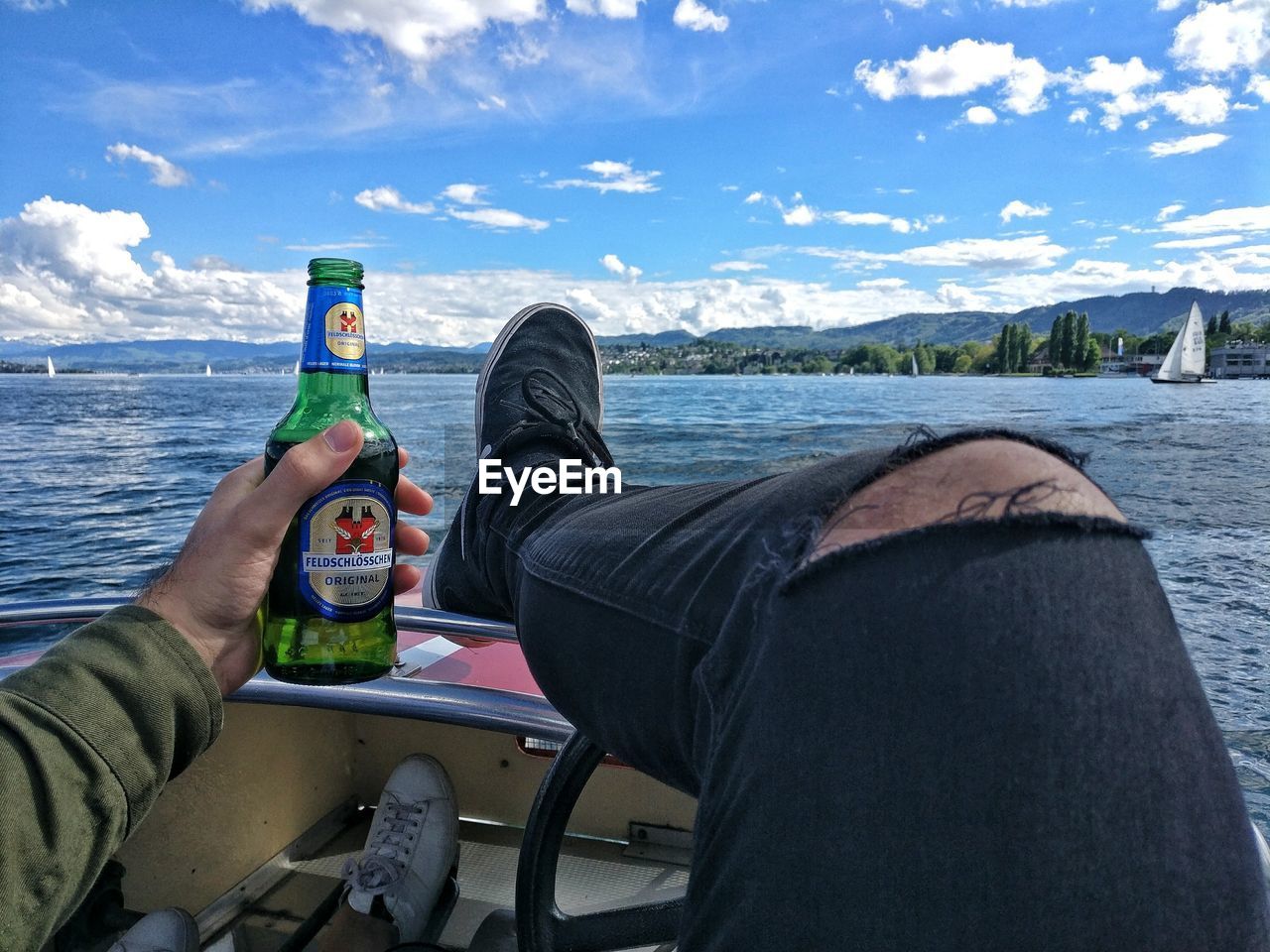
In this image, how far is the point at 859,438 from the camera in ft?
52.3

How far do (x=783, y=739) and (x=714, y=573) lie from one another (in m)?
0.15

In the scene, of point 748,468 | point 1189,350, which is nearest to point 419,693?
point 748,468

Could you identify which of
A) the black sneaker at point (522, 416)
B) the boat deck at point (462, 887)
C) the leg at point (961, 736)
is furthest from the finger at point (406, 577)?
the boat deck at point (462, 887)

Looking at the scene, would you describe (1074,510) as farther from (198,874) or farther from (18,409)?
(18,409)

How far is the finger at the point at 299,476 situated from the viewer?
79cm

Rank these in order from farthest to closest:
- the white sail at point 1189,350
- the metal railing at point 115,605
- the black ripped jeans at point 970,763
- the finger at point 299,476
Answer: the white sail at point 1189,350 < the metal railing at point 115,605 < the finger at point 299,476 < the black ripped jeans at point 970,763

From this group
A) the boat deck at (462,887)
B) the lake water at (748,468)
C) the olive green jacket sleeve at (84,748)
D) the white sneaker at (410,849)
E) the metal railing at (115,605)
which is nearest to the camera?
the olive green jacket sleeve at (84,748)

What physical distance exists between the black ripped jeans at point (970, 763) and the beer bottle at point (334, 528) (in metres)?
0.44

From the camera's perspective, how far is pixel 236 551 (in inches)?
32.3

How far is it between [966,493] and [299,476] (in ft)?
1.80

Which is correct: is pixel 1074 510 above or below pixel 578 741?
above

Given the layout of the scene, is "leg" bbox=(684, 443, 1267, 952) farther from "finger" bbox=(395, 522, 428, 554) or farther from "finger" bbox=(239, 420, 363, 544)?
"finger" bbox=(395, 522, 428, 554)

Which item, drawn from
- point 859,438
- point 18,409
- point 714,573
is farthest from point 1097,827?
point 18,409

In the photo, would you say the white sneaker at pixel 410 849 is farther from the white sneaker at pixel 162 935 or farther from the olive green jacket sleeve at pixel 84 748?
the olive green jacket sleeve at pixel 84 748
